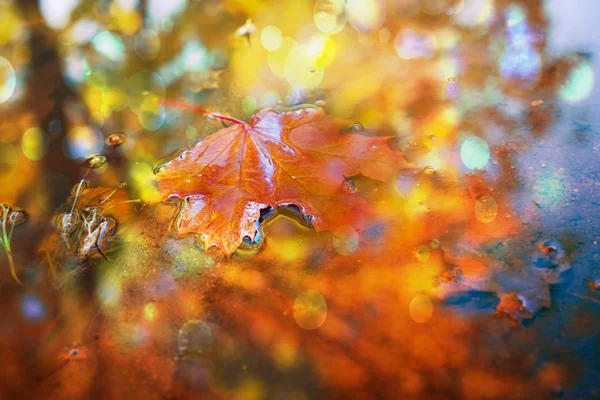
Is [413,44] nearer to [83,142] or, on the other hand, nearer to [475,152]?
[475,152]

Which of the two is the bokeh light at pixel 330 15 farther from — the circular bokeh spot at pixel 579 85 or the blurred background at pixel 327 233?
the circular bokeh spot at pixel 579 85

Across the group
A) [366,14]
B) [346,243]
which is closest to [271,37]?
[366,14]

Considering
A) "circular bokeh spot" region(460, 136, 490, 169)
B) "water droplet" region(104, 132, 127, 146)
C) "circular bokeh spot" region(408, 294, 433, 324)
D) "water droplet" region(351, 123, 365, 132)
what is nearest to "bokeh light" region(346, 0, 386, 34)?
"water droplet" region(351, 123, 365, 132)

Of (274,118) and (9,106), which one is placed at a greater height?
(274,118)

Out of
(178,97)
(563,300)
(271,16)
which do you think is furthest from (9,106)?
(563,300)

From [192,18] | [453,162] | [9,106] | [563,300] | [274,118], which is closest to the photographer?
[563,300]

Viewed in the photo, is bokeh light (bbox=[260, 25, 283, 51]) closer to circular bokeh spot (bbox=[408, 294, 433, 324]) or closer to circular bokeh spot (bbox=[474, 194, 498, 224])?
circular bokeh spot (bbox=[474, 194, 498, 224])

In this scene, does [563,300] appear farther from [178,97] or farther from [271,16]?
[271,16]
